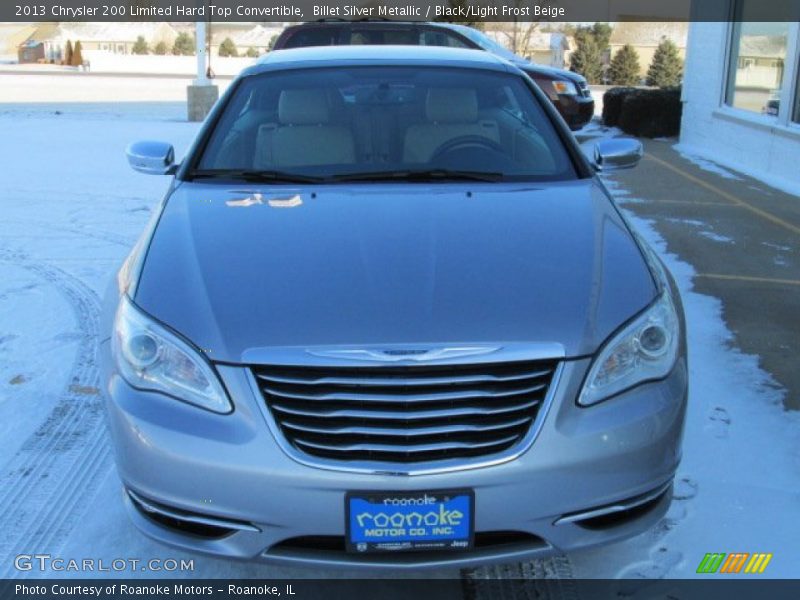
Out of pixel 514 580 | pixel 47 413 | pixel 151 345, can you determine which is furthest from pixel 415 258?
pixel 47 413

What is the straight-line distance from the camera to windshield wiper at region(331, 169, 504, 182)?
3.57 m

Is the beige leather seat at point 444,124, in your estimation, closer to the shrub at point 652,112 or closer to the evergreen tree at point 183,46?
the shrub at point 652,112

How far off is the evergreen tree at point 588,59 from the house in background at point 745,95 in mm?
26767

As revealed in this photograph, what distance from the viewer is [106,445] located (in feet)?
11.9

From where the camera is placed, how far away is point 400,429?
2.32 metres

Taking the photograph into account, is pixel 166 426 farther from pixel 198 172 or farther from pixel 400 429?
pixel 198 172

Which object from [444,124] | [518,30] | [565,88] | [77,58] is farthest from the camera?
[77,58]

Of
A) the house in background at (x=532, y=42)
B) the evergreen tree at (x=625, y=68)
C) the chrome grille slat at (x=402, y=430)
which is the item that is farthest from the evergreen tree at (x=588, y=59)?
the chrome grille slat at (x=402, y=430)

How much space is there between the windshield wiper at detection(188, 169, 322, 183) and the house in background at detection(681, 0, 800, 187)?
24.9ft

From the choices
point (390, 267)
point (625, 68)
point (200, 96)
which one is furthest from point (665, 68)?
point (390, 267)

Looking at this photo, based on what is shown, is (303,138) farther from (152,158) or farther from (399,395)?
(399,395)

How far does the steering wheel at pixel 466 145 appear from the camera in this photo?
3799mm

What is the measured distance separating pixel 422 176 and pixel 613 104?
1291cm

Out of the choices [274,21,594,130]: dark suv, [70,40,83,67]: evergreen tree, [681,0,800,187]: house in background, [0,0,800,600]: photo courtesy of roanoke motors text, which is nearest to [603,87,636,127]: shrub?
[681,0,800,187]: house in background
